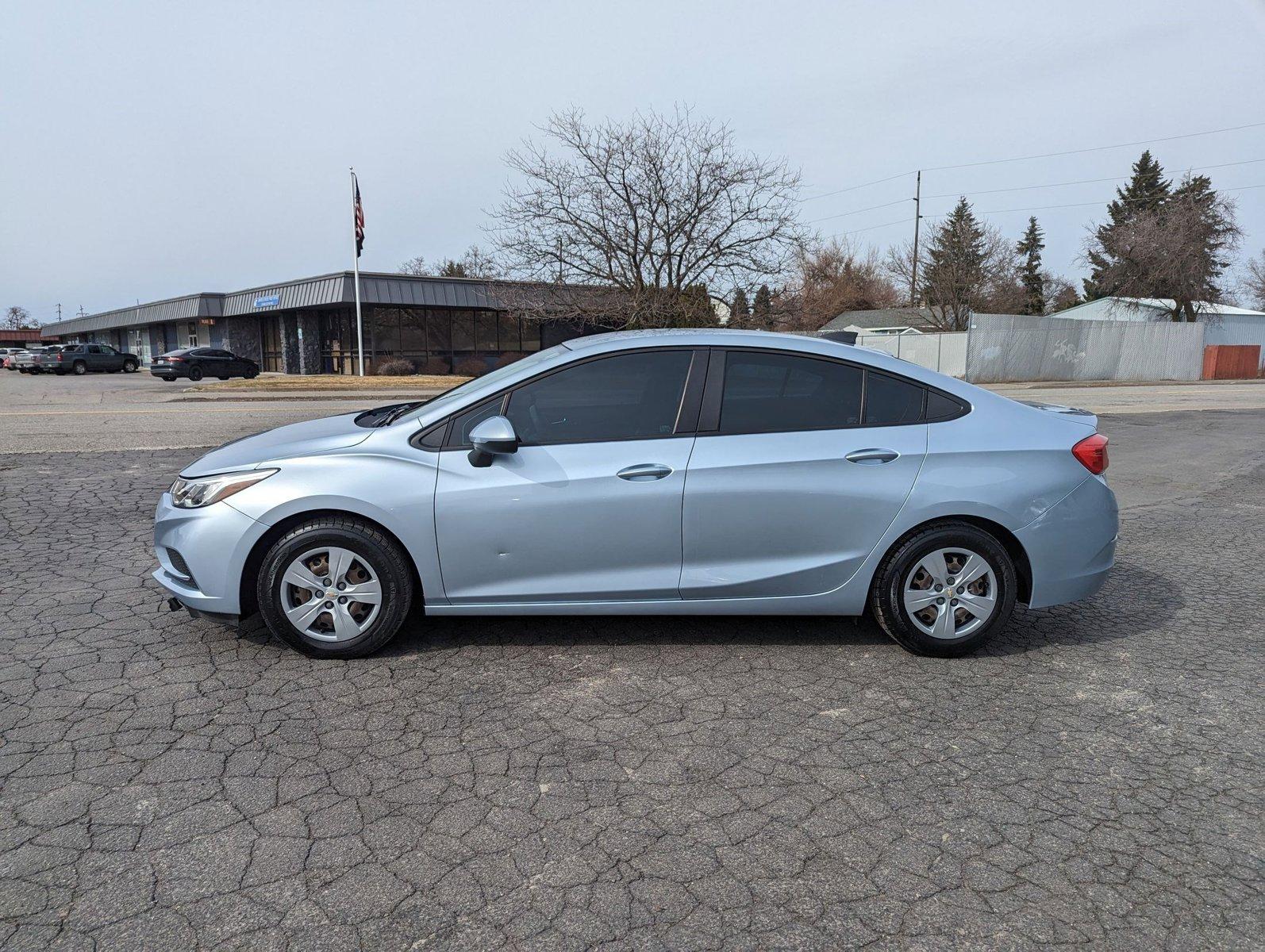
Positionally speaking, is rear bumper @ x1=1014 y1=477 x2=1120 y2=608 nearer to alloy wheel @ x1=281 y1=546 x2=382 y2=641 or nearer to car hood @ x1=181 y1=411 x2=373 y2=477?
alloy wheel @ x1=281 y1=546 x2=382 y2=641

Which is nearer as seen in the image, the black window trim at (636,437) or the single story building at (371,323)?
the black window trim at (636,437)

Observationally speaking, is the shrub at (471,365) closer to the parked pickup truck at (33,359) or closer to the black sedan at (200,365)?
the black sedan at (200,365)

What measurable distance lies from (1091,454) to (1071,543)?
460mm

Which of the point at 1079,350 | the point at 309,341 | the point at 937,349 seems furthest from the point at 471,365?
the point at 1079,350

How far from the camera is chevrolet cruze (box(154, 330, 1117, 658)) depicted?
407cm

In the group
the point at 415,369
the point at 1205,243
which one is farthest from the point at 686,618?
the point at 1205,243

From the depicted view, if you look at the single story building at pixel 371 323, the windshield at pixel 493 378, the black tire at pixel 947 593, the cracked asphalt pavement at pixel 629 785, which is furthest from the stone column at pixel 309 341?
the black tire at pixel 947 593

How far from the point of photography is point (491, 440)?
4.00m

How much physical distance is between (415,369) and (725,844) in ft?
127

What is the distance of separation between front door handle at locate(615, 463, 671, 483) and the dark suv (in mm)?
49071

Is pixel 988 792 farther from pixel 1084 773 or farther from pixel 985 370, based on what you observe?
pixel 985 370

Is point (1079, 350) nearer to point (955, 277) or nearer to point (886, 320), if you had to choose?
point (955, 277)

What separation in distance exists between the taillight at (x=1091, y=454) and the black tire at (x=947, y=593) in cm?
61

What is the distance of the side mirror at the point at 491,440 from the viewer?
4008 millimetres
